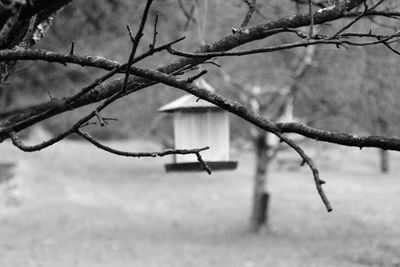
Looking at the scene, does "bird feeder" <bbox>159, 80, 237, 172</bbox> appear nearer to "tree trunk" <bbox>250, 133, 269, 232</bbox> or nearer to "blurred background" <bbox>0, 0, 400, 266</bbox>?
"blurred background" <bbox>0, 0, 400, 266</bbox>

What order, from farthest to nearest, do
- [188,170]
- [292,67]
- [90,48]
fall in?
[292,67], [90,48], [188,170]

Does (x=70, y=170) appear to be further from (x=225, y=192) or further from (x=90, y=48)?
(x=90, y=48)

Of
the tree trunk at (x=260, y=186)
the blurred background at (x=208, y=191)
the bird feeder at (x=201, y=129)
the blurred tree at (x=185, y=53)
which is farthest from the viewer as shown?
the tree trunk at (x=260, y=186)

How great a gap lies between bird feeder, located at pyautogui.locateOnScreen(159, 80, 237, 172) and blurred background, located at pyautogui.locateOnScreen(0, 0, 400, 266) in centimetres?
227

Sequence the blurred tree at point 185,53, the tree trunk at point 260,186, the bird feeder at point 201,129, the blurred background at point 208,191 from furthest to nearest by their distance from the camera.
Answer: the tree trunk at point 260,186, the blurred background at point 208,191, the bird feeder at point 201,129, the blurred tree at point 185,53

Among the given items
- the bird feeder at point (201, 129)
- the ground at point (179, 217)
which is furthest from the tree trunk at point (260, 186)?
the bird feeder at point (201, 129)

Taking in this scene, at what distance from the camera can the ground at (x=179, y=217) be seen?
13.3 metres

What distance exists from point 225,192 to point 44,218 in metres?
6.78

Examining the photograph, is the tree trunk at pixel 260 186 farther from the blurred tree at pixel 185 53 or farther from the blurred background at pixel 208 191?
the blurred background at pixel 208 191

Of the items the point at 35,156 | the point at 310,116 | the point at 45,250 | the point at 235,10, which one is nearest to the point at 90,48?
the point at 235,10

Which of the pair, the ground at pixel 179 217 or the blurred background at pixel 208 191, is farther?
the ground at pixel 179 217

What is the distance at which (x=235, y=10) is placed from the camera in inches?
446

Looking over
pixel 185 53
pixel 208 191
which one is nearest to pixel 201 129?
pixel 185 53

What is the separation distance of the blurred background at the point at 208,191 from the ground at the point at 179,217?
45 millimetres
